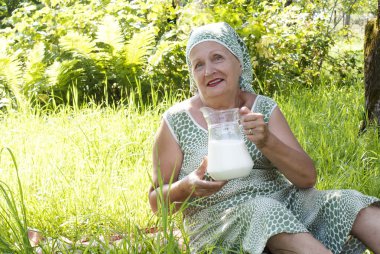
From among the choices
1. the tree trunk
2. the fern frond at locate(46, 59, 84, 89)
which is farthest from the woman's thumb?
the fern frond at locate(46, 59, 84, 89)

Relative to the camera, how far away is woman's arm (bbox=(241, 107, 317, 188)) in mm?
2414

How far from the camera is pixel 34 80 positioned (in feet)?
20.6

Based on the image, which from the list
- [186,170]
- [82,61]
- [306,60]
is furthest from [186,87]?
[186,170]

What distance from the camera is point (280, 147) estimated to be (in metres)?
2.55

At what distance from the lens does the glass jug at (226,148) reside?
2.37 metres

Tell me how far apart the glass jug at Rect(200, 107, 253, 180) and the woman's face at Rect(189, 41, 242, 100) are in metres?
0.30

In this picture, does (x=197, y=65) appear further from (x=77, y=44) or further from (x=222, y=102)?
(x=77, y=44)

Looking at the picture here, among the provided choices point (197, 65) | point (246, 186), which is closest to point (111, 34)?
point (197, 65)

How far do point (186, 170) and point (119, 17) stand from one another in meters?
4.42

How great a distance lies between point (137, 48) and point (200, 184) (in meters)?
4.01

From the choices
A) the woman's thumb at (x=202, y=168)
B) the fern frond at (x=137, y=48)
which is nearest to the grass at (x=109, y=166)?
the woman's thumb at (x=202, y=168)

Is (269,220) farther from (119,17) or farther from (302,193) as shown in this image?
(119,17)

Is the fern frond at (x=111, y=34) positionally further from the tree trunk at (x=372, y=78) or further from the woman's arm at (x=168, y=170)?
the woman's arm at (x=168, y=170)

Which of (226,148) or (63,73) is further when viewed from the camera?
(63,73)
